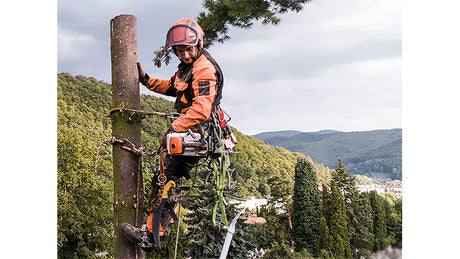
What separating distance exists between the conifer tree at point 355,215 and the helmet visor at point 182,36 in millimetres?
8231

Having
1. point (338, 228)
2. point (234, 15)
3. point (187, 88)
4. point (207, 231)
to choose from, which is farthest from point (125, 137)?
point (338, 228)

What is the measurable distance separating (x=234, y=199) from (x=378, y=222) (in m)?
4.38

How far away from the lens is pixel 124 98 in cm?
271

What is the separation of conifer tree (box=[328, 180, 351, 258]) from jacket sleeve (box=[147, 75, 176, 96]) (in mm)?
7337

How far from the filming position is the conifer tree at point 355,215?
9531 millimetres

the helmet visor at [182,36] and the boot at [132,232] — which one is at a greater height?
the helmet visor at [182,36]

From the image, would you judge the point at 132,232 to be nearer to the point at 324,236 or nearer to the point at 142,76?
the point at 142,76

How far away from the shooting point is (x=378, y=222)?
32.6 ft

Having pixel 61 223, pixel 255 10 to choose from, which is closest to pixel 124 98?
pixel 255 10

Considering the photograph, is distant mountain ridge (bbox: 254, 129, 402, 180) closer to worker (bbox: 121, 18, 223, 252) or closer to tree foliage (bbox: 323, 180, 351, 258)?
tree foliage (bbox: 323, 180, 351, 258)

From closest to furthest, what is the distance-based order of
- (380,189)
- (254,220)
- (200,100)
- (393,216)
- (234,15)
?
(200,100), (234,15), (254,220), (393,216), (380,189)

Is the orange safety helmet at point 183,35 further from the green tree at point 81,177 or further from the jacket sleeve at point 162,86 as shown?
the green tree at point 81,177

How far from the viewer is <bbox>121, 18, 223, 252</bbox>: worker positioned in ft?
8.19

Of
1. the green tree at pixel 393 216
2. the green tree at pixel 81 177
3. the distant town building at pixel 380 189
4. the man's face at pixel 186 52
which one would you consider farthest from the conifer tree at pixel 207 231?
the man's face at pixel 186 52
